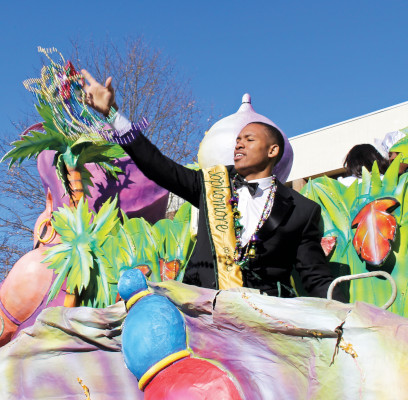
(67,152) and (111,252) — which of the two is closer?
(111,252)

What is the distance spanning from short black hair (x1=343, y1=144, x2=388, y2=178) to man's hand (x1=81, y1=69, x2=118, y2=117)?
3.93 ft

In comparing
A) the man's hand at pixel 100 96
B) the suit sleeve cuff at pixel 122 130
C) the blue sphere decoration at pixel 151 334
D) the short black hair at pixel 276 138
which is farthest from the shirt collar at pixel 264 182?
the blue sphere decoration at pixel 151 334

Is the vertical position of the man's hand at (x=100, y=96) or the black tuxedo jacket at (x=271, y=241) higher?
the man's hand at (x=100, y=96)

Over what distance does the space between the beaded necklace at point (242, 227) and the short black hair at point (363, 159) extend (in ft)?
2.37

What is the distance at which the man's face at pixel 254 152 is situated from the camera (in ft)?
6.93

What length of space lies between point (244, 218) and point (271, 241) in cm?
13

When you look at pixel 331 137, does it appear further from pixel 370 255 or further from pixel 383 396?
pixel 383 396

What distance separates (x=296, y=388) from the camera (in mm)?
1354

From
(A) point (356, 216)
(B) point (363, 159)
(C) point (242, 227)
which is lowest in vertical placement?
(C) point (242, 227)

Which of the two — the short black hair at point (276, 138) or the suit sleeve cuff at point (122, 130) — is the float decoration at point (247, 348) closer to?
the suit sleeve cuff at point (122, 130)

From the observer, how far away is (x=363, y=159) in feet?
8.84

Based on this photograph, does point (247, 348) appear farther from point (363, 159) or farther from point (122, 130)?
point (363, 159)

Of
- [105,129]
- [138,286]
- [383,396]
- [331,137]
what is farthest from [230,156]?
[331,137]

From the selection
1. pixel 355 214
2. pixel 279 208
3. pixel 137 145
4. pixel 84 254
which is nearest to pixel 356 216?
pixel 355 214
